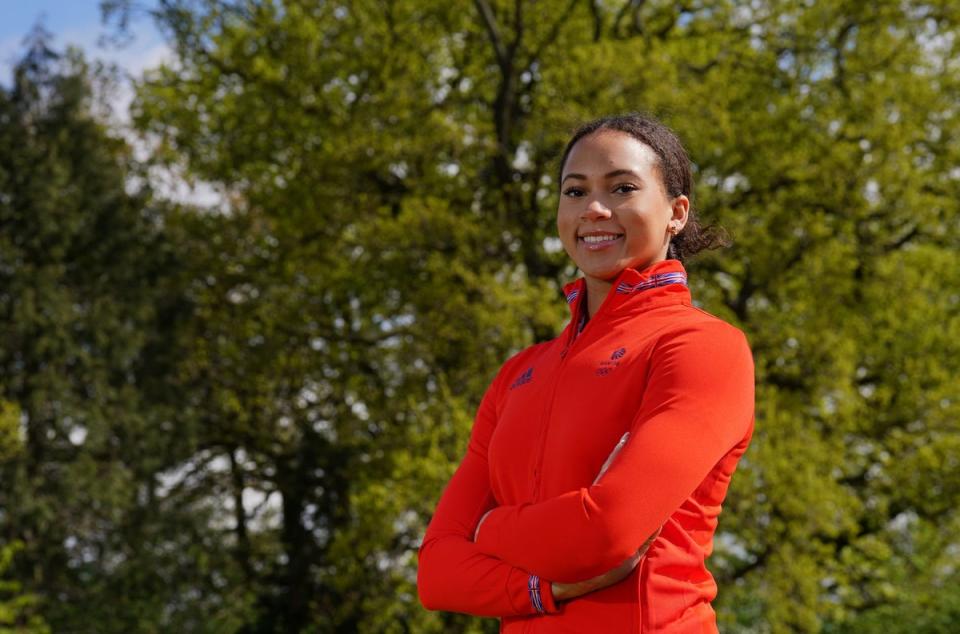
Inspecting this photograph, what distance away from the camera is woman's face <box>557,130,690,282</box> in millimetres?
2203

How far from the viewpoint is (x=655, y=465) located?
1.94 m

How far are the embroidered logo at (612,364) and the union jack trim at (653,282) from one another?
0.14 meters

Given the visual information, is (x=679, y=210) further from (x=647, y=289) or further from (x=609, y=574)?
Result: (x=609, y=574)

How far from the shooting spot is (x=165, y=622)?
16719 mm

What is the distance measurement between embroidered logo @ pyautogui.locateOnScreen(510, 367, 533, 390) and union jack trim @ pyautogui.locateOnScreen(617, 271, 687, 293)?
0.84ft

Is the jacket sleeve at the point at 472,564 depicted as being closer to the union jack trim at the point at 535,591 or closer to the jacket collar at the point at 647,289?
the union jack trim at the point at 535,591

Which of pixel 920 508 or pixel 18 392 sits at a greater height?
pixel 18 392

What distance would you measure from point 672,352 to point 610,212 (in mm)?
305

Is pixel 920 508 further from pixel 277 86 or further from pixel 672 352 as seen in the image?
pixel 672 352

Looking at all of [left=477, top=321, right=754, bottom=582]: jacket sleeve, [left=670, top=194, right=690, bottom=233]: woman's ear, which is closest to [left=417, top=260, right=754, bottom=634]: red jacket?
[left=477, top=321, right=754, bottom=582]: jacket sleeve

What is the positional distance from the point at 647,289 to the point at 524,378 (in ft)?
1.05

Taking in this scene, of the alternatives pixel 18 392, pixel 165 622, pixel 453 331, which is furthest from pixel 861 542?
pixel 18 392

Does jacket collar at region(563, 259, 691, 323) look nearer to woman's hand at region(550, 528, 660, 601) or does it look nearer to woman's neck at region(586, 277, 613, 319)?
woman's neck at region(586, 277, 613, 319)

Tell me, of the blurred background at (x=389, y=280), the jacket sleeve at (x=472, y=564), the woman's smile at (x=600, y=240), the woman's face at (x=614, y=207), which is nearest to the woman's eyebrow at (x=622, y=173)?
the woman's face at (x=614, y=207)
